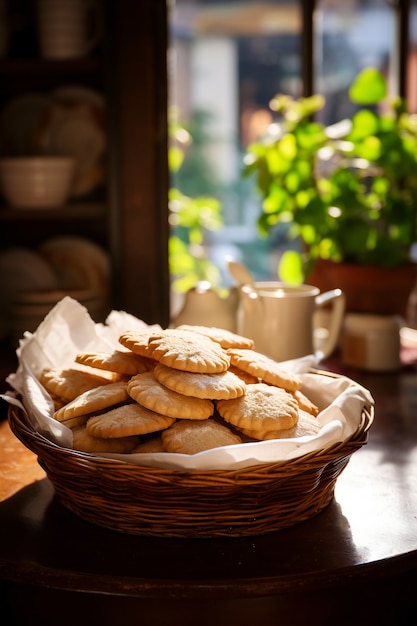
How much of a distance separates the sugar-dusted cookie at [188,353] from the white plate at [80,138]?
1551mm

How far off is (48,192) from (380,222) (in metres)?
0.97

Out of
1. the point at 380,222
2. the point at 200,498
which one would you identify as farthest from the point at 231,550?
the point at 380,222

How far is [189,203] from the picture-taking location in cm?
338

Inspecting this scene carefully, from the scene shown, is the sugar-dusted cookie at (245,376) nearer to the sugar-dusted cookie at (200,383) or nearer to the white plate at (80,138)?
the sugar-dusted cookie at (200,383)

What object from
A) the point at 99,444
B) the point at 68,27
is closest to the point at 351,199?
the point at 68,27

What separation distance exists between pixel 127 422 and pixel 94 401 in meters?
0.08

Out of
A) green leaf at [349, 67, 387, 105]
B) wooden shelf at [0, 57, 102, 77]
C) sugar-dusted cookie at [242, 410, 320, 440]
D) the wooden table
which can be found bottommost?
the wooden table

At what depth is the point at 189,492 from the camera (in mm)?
943

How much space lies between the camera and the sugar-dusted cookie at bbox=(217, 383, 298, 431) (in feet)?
3.34

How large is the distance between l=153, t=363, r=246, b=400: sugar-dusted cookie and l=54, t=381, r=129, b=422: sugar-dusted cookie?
5cm

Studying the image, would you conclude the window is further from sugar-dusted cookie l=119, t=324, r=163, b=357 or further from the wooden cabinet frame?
sugar-dusted cookie l=119, t=324, r=163, b=357

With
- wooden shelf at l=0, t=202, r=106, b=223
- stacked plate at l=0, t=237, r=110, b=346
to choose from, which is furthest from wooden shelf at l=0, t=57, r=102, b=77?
stacked plate at l=0, t=237, r=110, b=346

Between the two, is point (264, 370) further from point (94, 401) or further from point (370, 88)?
point (370, 88)

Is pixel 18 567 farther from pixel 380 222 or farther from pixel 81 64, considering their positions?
pixel 81 64
